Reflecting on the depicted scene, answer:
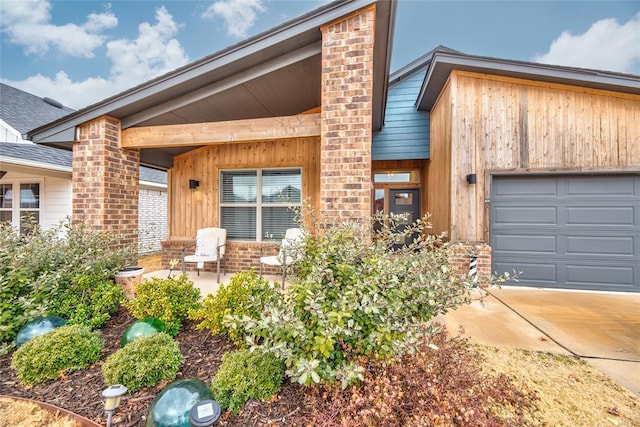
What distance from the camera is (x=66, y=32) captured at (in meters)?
8.75

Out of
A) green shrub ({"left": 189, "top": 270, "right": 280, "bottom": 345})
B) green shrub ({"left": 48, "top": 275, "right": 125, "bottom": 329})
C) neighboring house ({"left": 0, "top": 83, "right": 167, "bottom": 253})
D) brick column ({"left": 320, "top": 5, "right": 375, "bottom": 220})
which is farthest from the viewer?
neighboring house ({"left": 0, "top": 83, "right": 167, "bottom": 253})

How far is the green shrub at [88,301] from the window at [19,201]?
6553 millimetres

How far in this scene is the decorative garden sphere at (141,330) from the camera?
2115 mm

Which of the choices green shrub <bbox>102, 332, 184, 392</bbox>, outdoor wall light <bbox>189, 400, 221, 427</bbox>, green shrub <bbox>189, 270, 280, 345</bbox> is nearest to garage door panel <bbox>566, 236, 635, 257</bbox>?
green shrub <bbox>189, 270, 280, 345</bbox>

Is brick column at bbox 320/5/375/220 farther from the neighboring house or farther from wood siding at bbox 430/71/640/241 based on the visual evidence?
the neighboring house

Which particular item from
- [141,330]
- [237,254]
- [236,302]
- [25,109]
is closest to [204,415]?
[236,302]

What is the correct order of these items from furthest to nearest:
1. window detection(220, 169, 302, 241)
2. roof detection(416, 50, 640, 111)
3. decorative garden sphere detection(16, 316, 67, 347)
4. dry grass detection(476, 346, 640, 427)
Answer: window detection(220, 169, 302, 241)
roof detection(416, 50, 640, 111)
decorative garden sphere detection(16, 316, 67, 347)
dry grass detection(476, 346, 640, 427)

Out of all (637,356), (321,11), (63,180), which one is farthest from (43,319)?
(63,180)

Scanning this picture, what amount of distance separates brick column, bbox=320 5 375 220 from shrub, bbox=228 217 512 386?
3.23ft

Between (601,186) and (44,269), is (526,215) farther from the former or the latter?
(44,269)

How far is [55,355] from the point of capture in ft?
6.15

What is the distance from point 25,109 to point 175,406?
10.8 metres

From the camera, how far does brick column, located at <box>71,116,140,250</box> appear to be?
3.74 metres

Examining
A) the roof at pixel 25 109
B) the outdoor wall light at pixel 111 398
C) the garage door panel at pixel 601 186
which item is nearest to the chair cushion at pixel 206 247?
the outdoor wall light at pixel 111 398
